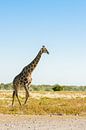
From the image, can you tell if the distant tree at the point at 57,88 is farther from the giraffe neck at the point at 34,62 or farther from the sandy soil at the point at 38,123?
the sandy soil at the point at 38,123

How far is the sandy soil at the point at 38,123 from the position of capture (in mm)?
16195

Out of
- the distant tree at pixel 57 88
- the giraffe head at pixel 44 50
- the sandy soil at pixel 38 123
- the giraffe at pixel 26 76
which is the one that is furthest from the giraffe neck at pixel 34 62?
the distant tree at pixel 57 88

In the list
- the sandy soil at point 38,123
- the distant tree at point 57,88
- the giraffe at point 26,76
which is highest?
the distant tree at point 57,88

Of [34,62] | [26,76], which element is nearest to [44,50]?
[34,62]

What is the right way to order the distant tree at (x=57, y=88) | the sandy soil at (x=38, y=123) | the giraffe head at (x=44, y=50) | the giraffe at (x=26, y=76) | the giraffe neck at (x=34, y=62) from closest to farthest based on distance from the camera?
the sandy soil at (x=38, y=123), the giraffe at (x=26, y=76), the giraffe head at (x=44, y=50), the giraffe neck at (x=34, y=62), the distant tree at (x=57, y=88)

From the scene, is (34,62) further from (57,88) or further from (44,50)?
(57,88)

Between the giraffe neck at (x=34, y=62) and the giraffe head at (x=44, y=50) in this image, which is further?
the giraffe neck at (x=34, y=62)

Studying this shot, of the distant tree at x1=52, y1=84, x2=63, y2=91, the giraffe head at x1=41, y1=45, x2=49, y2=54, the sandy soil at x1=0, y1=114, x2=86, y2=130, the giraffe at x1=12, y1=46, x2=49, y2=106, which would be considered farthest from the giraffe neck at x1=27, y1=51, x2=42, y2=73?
the distant tree at x1=52, y1=84, x2=63, y2=91

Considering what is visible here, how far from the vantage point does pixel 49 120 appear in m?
19.0

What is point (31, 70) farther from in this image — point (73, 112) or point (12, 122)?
point (12, 122)

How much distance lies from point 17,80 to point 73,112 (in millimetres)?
3838

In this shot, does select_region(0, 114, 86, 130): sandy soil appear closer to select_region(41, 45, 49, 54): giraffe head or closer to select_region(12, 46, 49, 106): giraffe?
select_region(12, 46, 49, 106): giraffe

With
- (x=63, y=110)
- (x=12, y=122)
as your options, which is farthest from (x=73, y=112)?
(x=12, y=122)

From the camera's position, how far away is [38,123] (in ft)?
58.1
